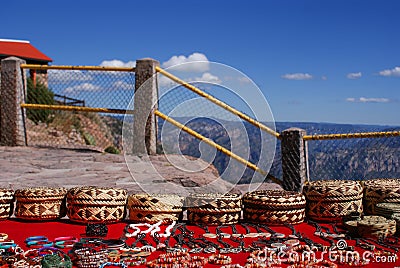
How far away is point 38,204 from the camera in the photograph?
426 centimetres

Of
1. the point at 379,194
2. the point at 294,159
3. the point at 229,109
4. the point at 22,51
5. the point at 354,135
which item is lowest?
the point at 379,194

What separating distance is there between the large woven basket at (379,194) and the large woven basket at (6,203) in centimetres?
313

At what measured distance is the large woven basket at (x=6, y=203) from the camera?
433 centimetres

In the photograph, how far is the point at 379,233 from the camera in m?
3.53

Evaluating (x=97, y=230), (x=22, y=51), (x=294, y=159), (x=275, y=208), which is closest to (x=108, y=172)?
(x=294, y=159)

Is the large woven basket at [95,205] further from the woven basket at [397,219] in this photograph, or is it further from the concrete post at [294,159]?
the concrete post at [294,159]

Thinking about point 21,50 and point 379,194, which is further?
point 21,50

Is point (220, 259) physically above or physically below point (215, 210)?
below

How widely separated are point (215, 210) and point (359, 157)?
241 cm

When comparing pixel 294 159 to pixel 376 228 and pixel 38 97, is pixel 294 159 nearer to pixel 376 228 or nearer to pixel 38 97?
pixel 376 228

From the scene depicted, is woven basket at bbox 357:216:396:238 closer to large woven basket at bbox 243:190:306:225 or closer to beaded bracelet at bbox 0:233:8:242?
large woven basket at bbox 243:190:306:225

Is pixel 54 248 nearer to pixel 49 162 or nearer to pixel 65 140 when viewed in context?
pixel 49 162

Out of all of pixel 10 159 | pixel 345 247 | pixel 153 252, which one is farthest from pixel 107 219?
pixel 10 159

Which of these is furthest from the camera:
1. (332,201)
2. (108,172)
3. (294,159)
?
(108,172)
